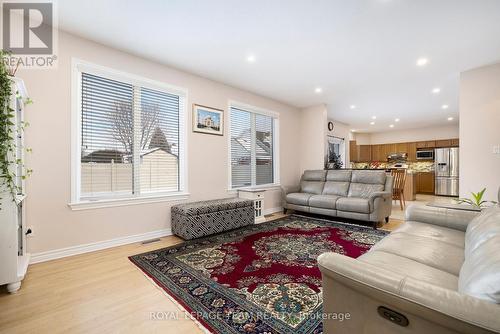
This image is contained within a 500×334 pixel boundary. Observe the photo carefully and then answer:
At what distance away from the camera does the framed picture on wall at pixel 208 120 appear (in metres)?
3.77

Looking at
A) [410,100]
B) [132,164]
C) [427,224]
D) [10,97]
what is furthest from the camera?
[410,100]

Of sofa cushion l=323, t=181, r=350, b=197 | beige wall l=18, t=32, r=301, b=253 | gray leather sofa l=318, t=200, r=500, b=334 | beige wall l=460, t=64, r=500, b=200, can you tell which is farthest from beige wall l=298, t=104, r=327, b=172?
gray leather sofa l=318, t=200, r=500, b=334

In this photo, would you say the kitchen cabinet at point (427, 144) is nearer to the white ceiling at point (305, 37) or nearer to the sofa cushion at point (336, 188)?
the white ceiling at point (305, 37)

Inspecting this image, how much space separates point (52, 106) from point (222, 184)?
8.41ft

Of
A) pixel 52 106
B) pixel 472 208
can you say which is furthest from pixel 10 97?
pixel 472 208

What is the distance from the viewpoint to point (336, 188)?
471 centimetres

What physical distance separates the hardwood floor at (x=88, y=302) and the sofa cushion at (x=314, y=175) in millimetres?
4016

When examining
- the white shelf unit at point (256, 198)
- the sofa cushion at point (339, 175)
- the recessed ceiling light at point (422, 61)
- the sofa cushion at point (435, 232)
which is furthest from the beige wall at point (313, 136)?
the sofa cushion at point (435, 232)

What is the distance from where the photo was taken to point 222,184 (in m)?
4.16

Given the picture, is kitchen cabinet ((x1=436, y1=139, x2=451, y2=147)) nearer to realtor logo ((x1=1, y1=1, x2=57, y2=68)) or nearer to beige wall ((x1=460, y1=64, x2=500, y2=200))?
beige wall ((x1=460, y1=64, x2=500, y2=200))

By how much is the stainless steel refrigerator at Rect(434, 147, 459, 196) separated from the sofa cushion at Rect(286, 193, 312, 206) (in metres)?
5.95

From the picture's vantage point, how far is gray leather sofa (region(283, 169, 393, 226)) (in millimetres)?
3803

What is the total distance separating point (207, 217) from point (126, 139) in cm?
157

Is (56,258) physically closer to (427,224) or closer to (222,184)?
(222,184)
